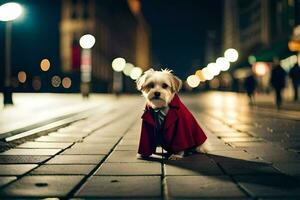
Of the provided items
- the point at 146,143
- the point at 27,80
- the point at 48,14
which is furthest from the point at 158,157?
the point at 27,80

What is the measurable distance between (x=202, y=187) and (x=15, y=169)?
240 cm

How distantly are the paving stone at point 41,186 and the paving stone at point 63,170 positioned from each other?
268 mm

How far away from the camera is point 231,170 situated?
6.11 m

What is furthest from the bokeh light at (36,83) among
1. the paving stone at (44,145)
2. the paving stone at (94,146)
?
the paving stone at (94,146)

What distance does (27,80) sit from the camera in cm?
8844

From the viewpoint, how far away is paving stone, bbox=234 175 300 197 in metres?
4.72

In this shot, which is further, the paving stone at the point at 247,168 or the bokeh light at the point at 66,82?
the bokeh light at the point at 66,82

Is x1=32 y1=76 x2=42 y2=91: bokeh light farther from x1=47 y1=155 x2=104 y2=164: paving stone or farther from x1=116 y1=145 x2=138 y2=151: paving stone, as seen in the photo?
x1=47 y1=155 x2=104 y2=164: paving stone

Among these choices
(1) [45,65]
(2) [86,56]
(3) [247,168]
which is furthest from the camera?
(1) [45,65]

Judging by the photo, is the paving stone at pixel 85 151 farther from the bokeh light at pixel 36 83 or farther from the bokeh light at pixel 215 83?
the bokeh light at pixel 215 83

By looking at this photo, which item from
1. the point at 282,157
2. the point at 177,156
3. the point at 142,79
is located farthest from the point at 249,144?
the point at 142,79

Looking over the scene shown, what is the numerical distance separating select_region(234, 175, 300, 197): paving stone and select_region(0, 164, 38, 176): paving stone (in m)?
2.46

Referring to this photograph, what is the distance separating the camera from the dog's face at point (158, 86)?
6547 millimetres

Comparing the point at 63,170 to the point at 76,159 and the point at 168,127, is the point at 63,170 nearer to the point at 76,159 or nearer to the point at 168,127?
the point at 76,159
